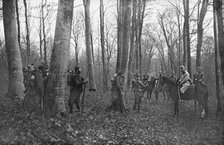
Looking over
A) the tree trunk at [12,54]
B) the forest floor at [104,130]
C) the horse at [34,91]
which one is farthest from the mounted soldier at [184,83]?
the tree trunk at [12,54]

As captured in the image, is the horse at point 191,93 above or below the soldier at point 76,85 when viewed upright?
below

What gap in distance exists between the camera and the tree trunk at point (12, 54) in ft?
41.7

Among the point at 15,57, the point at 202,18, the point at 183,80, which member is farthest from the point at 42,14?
the point at 183,80

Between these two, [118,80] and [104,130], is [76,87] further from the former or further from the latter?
[104,130]

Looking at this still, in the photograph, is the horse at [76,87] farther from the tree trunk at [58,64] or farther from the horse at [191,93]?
the horse at [191,93]

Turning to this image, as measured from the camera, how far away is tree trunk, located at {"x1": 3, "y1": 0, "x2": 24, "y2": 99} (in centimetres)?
1271

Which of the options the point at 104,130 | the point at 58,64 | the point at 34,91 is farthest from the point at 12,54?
the point at 104,130

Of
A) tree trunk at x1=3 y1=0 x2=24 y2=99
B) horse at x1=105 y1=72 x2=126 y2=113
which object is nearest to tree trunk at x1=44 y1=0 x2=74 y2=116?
horse at x1=105 y1=72 x2=126 y2=113

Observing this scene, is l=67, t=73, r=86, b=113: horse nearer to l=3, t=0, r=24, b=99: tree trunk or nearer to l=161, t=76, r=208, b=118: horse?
l=3, t=0, r=24, b=99: tree trunk

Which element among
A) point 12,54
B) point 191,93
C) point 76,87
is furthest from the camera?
point 191,93

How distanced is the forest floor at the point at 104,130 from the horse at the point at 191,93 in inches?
51.6

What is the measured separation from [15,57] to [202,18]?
17.4 metres

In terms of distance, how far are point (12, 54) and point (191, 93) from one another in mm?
9623

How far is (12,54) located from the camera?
42.3 feet
